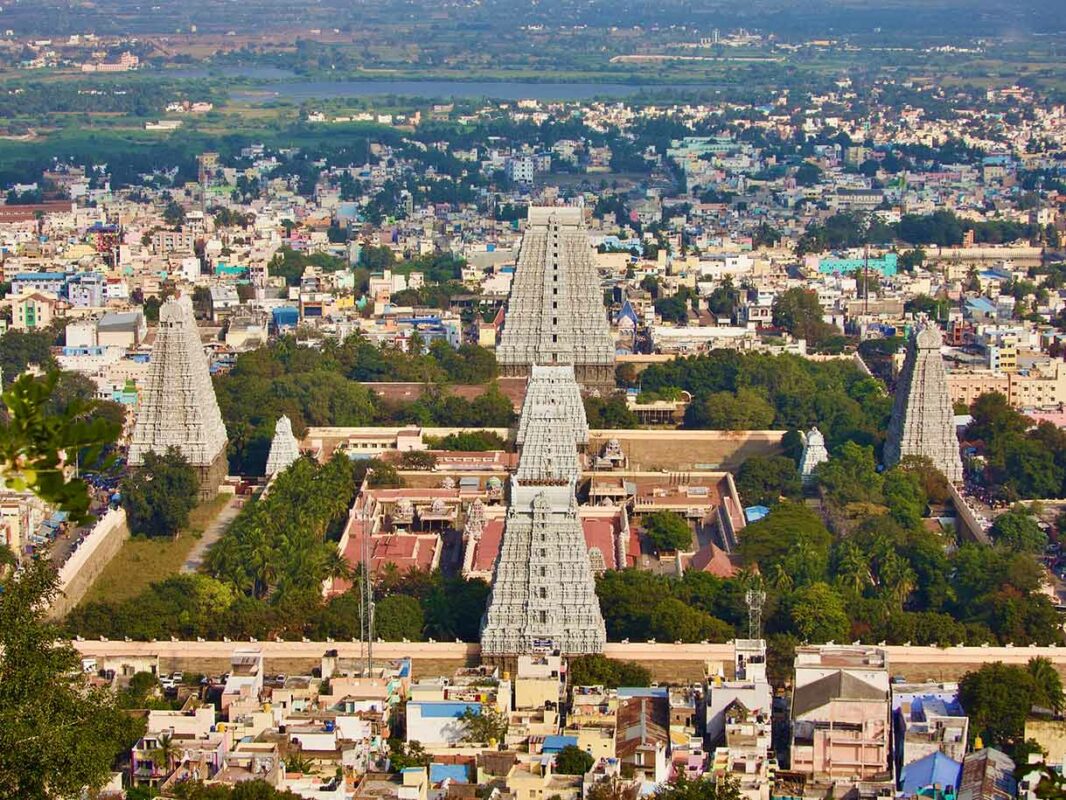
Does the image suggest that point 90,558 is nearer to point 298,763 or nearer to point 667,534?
point 667,534

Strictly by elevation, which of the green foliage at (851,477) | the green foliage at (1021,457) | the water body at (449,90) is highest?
the green foliage at (851,477)

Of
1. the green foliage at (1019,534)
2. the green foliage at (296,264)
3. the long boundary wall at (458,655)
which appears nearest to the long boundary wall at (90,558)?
the long boundary wall at (458,655)

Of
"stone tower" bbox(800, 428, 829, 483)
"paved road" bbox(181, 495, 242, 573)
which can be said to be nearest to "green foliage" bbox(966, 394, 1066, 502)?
"stone tower" bbox(800, 428, 829, 483)

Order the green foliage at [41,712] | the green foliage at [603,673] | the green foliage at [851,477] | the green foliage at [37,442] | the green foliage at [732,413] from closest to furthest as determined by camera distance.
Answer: the green foliage at [37,442] < the green foliage at [41,712] < the green foliage at [603,673] < the green foliage at [851,477] < the green foliage at [732,413]

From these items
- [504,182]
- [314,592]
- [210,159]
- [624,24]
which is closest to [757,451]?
[314,592]

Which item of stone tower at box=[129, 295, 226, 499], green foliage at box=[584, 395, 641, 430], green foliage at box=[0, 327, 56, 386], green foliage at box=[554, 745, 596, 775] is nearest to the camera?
green foliage at box=[554, 745, 596, 775]

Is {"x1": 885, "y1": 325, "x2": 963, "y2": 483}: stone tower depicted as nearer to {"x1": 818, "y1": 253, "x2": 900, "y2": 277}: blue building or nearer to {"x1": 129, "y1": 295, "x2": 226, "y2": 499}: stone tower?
{"x1": 129, "y1": 295, "x2": 226, "y2": 499}: stone tower

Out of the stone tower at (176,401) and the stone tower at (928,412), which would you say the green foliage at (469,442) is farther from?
the stone tower at (928,412)
